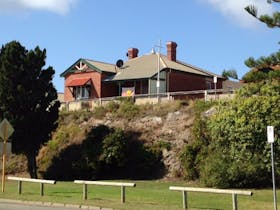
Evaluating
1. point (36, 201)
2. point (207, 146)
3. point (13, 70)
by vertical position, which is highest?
point (13, 70)

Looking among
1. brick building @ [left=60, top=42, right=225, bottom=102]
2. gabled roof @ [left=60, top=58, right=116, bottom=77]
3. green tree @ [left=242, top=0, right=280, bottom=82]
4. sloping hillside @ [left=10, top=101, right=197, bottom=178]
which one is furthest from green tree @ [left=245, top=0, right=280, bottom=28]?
gabled roof @ [left=60, top=58, right=116, bottom=77]

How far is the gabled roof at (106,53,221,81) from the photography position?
56078 mm

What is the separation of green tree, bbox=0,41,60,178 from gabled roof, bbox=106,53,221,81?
58.0 feet

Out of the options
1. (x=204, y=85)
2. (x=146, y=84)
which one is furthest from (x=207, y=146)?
(x=204, y=85)

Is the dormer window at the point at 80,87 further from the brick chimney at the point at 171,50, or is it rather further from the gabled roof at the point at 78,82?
the brick chimney at the point at 171,50

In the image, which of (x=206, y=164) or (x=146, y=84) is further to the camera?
(x=146, y=84)

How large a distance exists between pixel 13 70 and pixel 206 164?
47.5ft

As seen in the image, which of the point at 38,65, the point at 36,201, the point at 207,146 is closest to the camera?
the point at 36,201

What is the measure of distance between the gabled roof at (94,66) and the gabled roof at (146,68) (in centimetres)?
116

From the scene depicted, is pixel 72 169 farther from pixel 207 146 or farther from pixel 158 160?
pixel 207 146

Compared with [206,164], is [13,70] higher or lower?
higher

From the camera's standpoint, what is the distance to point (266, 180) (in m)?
28.5

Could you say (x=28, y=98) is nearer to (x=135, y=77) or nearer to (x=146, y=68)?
(x=135, y=77)

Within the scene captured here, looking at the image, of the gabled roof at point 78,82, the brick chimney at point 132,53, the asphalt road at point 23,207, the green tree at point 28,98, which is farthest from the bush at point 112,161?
the brick chimney at point 132,53
